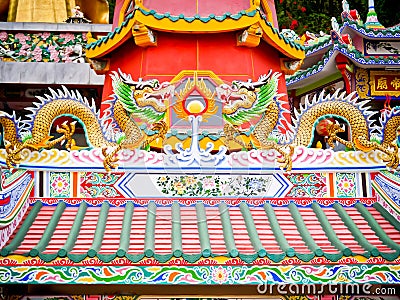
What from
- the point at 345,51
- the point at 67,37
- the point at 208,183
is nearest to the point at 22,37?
the point at 67,37

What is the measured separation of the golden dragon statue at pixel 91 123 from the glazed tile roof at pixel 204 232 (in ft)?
1.89

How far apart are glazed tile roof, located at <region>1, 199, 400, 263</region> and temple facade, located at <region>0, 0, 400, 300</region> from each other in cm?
2

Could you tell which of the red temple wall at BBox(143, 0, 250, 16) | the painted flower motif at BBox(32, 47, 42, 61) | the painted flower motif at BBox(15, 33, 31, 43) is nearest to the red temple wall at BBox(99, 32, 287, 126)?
the red temple wall at BBox(143, 0, 250, 16)

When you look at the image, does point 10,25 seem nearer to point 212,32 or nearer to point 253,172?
point 212,32

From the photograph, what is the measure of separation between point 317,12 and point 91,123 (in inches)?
645

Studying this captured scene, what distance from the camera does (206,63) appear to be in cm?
906

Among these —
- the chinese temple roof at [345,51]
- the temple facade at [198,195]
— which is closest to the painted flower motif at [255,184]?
the temple facade at [198,195]

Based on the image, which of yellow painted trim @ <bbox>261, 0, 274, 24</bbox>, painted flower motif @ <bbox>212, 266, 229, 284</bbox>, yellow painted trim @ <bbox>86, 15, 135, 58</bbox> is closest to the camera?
painted flower motif @ <bbox>212, 266, 229, 284</bbox>

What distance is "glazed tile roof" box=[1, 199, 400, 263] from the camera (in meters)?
6.15

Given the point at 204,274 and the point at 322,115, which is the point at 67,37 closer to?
the point at 322,115

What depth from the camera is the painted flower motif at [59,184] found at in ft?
23.2

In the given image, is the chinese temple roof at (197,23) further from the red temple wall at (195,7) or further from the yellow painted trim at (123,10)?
the yellow painted trim at (123,10)

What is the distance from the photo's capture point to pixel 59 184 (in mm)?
7082

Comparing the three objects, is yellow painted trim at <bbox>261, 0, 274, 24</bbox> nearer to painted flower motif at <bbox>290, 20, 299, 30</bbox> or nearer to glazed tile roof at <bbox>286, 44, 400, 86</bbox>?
glazed tile roof at <bbox>286, 44, 400, 86</bbox>
